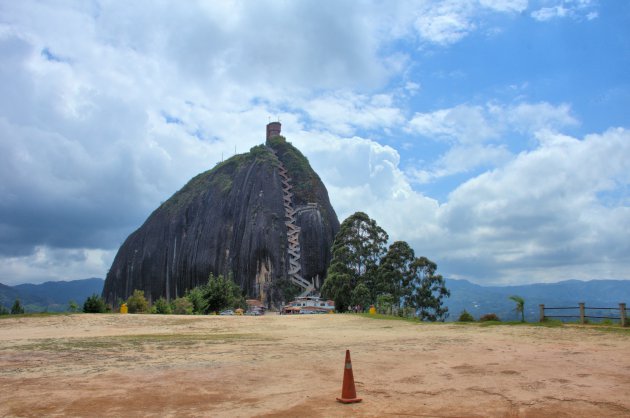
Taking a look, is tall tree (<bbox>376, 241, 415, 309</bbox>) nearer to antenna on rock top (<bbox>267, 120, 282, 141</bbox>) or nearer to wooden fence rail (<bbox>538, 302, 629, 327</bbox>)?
wooden fence rail (<bbox>538, 302, 629, 327</bbox>)

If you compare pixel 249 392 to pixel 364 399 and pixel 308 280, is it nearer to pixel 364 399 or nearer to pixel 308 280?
pixel 364 399

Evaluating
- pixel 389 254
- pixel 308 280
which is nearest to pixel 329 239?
pixel 308 280

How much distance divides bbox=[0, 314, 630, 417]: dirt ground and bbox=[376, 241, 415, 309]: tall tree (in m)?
34.5

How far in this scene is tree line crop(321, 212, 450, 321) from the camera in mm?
49688

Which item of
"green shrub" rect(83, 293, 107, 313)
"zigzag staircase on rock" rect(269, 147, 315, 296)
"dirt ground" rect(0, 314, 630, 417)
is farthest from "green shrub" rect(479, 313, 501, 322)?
"zigzag staircase on rock" rect(269, 147, 315, 296)

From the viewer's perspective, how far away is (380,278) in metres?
52.0

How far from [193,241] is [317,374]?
82.3m

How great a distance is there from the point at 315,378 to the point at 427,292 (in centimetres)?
4235

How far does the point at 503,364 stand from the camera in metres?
10.9

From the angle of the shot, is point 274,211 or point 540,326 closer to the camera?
point 540,326

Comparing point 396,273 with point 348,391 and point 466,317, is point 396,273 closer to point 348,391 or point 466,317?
point 466,317

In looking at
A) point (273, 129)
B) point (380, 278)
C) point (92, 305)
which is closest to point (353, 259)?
point (380, 278)

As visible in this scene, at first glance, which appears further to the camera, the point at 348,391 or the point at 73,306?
the point at 73,306

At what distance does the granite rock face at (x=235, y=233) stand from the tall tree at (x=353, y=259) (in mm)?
21291
